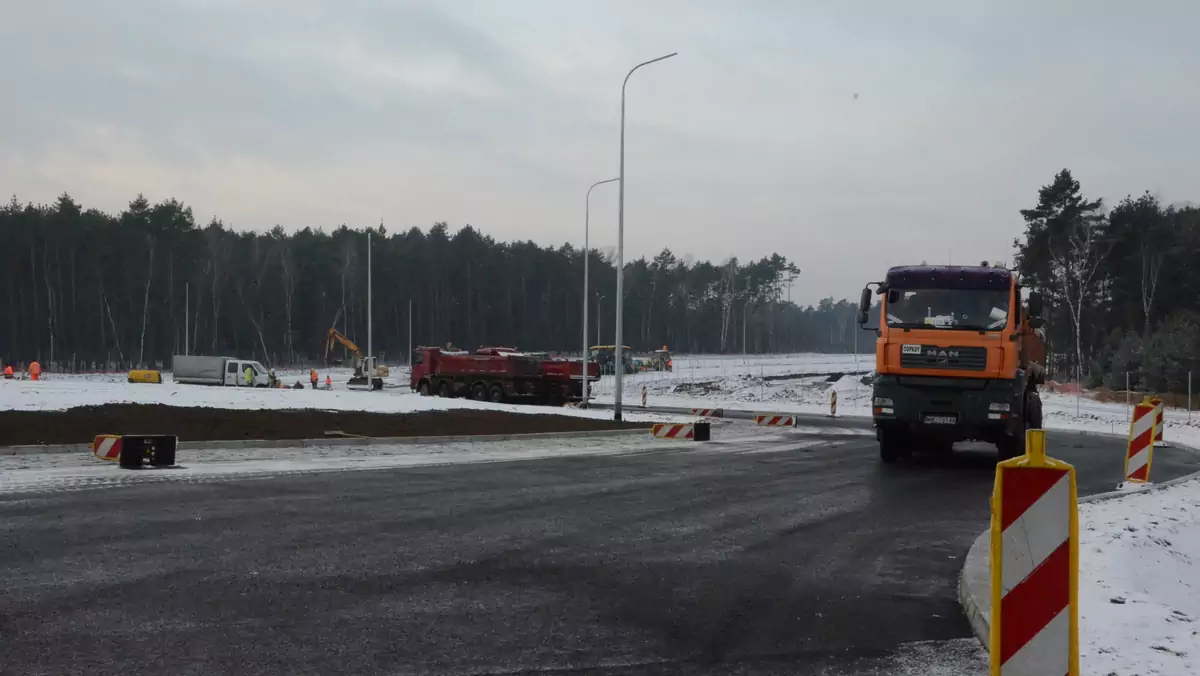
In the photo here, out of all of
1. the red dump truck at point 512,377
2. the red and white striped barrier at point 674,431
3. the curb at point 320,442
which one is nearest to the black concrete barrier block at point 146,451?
the curb at point 320,442

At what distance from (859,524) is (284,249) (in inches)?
3583

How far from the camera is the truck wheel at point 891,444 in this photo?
17.1 meters

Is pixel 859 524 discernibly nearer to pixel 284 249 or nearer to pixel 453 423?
pixel 453 423

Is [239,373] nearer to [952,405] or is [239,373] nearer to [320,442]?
[320,442]

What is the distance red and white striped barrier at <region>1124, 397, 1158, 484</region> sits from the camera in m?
13.7

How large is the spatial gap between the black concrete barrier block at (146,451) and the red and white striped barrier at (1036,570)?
13.4 metres

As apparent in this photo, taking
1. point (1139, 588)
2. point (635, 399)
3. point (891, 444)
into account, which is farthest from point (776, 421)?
point (635, 399)

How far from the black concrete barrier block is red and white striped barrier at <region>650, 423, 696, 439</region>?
458 inches

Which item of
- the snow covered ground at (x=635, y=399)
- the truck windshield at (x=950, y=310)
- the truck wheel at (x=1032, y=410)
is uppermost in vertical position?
the truck windshield at (x=950, y=310)

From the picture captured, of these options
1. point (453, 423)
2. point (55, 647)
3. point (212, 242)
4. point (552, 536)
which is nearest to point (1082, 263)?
point (453, 423)

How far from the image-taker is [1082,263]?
201 feet

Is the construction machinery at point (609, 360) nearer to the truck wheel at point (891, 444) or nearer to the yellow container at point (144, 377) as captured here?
the yellow container at point (144, 377)

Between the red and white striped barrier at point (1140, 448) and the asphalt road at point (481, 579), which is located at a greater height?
the red and white striped barrier at point (1140, 448)

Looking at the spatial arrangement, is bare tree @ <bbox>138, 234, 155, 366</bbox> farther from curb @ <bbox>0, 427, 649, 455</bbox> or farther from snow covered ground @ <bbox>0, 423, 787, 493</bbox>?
snow covered ground @ <bbox>0, 423, 787, 493</bbox>
